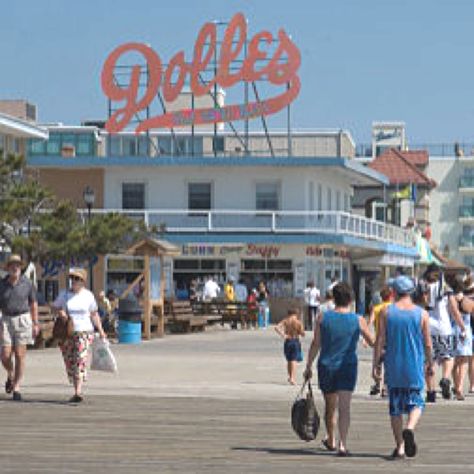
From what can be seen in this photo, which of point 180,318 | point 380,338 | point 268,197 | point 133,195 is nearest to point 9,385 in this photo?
point 380,338

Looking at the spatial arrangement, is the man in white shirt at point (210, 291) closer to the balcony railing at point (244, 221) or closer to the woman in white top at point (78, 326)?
the balcony railing at point (244, 221)

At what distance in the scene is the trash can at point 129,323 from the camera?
34656mm

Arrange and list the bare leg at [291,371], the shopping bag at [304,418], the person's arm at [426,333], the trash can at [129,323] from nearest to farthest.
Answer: the person's arm at [426,333], the shopping bag at [304,418], the bare leg at [291,371], the trash can at [129,323]

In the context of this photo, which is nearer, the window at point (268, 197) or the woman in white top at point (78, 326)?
the woman in white top at point (78, 326)

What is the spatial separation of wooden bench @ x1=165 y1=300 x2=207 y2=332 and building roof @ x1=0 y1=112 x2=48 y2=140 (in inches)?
367

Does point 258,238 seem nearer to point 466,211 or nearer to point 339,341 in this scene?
point 339,341

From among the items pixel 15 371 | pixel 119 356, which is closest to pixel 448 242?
pixel 119 356

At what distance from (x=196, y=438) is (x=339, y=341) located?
2.18 meters

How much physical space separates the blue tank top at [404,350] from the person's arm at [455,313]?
6.37 metres

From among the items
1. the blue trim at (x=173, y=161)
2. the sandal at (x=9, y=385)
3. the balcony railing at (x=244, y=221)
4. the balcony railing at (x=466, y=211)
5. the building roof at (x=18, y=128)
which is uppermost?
the balcony railing at (x=466, y=211)

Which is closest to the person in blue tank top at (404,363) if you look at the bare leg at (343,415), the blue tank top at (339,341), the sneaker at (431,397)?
the blue tank top at (339,341)

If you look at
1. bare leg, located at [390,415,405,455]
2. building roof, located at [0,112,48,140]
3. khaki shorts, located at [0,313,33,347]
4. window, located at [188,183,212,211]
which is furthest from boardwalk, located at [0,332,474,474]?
window, located at [188,183,212,211]

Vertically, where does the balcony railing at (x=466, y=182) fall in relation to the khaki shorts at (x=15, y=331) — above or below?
above

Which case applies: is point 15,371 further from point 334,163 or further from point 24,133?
point 334,163
